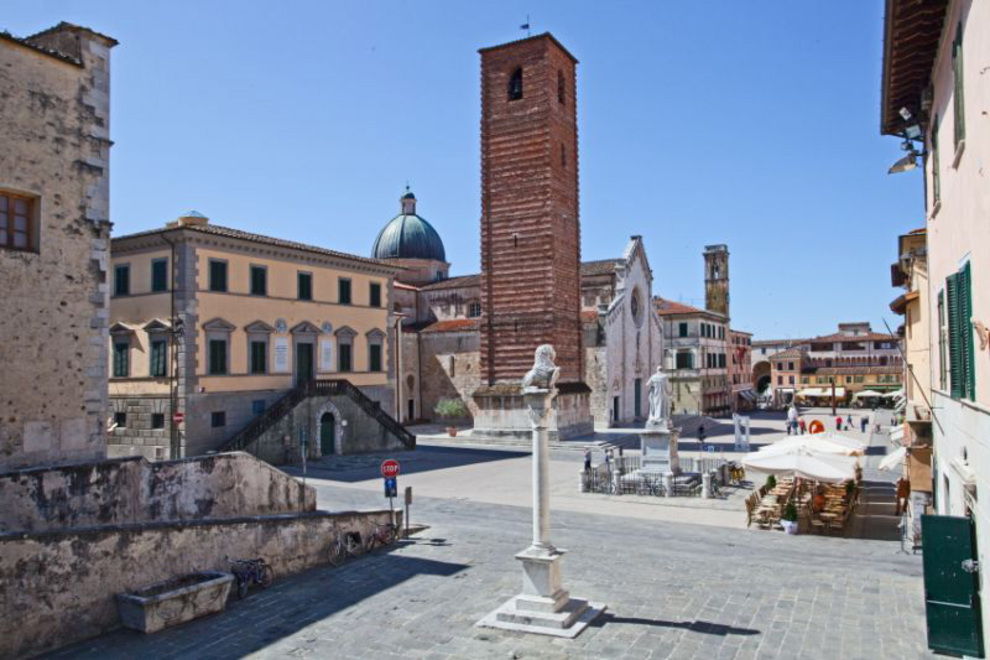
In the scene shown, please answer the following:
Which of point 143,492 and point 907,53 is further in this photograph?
point 143,492

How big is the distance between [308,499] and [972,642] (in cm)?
1248

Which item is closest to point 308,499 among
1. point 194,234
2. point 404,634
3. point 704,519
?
point 404,634

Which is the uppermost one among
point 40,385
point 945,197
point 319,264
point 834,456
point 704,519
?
point 319,264

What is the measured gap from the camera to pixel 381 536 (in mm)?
16062

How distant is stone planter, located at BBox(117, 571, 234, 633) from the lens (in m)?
10.9

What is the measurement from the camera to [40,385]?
46.4ft

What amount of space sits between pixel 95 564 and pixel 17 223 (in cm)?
688

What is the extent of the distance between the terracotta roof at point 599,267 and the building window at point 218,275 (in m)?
28.7

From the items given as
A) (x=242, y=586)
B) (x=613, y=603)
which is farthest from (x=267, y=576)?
(x=613, y=603)

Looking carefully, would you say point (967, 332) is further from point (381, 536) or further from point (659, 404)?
point (659, 404)

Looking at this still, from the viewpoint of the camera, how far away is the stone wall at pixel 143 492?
12.3 metres

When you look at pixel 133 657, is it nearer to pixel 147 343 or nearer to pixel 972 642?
pixel 972 642

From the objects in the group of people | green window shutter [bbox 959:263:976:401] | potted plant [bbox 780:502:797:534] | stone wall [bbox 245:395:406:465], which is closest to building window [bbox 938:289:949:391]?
green window shutter [bbox 959:263:976:401]

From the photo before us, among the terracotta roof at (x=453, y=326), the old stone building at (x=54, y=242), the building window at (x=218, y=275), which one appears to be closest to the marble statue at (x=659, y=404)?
the old stone building at (x=54, y=242)
